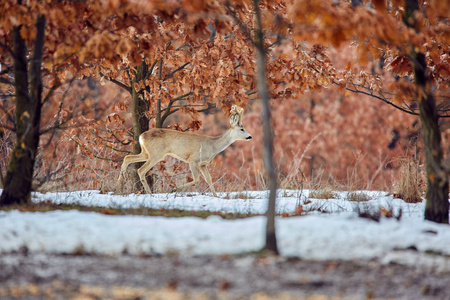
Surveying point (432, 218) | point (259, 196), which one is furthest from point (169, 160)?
point (432, 218)

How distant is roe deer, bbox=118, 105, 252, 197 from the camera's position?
1202cm

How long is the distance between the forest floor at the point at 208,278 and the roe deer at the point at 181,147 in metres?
6.88

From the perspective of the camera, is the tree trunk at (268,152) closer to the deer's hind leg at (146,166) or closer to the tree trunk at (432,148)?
the tree trunk at (432,148)

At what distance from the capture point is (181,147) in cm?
1235

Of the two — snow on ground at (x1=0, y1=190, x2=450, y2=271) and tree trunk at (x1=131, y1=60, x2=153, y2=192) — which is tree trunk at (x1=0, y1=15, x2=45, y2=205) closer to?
snow on ground at (x1=0, y1=190, x2=450, y2=271)

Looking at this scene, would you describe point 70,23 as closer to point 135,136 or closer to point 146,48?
point 146,48

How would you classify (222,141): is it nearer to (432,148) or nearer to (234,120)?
(234,120)

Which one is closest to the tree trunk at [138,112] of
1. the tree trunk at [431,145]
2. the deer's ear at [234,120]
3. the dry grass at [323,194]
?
the deer's ear at [234,120]

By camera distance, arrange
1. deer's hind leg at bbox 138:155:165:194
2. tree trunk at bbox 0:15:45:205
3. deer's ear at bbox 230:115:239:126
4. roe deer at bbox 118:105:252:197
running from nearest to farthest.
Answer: tree trunk at bbox 0:15:45:205
roe deer at bbox 118:105:252:197
deer's hind leg at bbox 138:155:165:194
deer's ear at bbox 230:115:239:126

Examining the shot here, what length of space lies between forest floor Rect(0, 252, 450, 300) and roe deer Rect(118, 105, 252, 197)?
6.88 meters

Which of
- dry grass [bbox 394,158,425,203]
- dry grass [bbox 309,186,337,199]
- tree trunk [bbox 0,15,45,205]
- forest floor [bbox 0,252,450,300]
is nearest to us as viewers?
forest floor [bbox 0,252,450,300]

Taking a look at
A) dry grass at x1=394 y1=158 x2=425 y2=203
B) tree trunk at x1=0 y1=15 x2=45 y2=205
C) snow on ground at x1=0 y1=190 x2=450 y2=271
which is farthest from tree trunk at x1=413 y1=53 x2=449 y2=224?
tree trunk at x1=0 y1=15 x2=45 y2=205

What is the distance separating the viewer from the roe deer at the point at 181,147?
12.0 meters

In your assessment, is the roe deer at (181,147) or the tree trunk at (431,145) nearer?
the tree trunk at (431,145)
